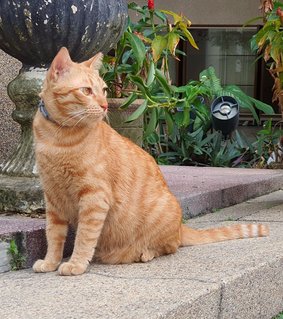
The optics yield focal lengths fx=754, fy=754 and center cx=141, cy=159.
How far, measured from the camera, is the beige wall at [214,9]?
1115cm

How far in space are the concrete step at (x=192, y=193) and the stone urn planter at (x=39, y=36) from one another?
268mm

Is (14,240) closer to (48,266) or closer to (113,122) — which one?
(48,266)

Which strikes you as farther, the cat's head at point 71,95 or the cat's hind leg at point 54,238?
the cat's hind leg at point 54,238

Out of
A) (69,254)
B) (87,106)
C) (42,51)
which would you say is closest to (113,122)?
(42,51)

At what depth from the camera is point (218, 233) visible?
141 inches

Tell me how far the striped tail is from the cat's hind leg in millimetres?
658

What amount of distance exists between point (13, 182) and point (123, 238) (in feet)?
2.63

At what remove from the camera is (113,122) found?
6051 mm

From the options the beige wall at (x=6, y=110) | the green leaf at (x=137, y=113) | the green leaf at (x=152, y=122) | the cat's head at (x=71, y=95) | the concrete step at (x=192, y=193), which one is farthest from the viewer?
the green leaf at (x=152, y=122)

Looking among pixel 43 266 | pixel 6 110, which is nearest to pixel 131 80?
pixel 6 110

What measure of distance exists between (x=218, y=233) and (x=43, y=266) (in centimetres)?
97

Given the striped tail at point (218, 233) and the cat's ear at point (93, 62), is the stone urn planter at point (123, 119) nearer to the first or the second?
the striped tail at point (218, 233)

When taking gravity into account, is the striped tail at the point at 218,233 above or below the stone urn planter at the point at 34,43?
below

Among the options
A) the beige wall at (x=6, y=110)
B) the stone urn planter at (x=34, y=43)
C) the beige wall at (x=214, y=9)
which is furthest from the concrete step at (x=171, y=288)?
the beige wall at (x=214, y=9)
